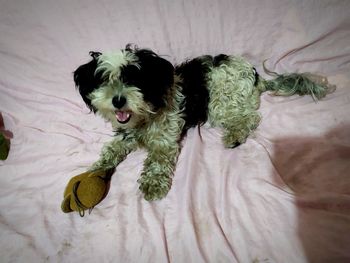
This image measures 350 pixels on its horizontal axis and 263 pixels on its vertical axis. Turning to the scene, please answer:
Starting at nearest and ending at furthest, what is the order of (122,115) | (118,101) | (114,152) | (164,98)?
(118,101)
(122,115)
(164,98)
(114,152)

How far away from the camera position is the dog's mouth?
1738mm

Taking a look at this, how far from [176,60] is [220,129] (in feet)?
2.19

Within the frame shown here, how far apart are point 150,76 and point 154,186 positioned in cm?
63

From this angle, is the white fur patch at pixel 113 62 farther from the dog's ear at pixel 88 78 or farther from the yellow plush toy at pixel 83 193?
the yellow plush toy at pixel 83 193

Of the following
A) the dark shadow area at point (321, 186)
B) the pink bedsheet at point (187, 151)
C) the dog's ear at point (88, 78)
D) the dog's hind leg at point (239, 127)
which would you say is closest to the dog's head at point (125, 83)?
the dog's ear at point (88, 78)

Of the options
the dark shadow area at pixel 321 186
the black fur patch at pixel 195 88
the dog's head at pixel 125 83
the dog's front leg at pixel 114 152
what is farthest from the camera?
the black fur patch at pixel 195 88

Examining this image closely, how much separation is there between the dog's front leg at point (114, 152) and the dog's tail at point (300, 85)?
3.79ft

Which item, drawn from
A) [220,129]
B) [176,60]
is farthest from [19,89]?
[220,129]

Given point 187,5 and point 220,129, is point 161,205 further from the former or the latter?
point 187,5

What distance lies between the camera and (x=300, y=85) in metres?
2.27

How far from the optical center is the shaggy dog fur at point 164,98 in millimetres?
1663

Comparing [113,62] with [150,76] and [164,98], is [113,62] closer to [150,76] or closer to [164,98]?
[150,76]

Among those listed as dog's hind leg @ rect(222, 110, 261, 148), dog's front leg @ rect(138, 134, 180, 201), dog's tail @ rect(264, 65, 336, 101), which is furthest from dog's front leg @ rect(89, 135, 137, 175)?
dog's tail @ rect(264, 65, 336, 101)

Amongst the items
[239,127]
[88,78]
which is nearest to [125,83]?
[88,78]
